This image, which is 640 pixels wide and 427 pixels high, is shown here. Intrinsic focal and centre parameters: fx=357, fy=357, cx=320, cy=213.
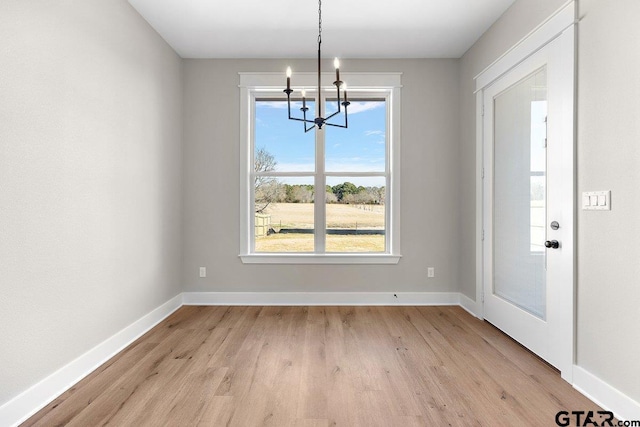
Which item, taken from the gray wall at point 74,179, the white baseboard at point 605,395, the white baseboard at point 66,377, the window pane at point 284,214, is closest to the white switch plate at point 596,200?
the white baseboard at point 605,395

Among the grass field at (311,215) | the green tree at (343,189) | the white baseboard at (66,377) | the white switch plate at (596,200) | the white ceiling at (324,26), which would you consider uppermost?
the white ceiling at (324,26)

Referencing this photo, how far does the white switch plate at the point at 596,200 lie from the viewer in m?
2.04

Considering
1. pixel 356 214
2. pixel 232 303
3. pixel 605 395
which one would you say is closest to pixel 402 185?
pixel 356 214

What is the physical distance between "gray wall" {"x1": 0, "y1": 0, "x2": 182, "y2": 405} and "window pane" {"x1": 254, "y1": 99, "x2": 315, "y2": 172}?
112 cm

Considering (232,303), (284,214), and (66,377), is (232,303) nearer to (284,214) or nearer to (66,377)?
(284,214)

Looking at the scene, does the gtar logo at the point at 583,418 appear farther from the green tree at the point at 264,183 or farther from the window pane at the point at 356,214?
the green tree at the point at 264,183

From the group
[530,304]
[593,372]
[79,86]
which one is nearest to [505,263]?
[530,304]

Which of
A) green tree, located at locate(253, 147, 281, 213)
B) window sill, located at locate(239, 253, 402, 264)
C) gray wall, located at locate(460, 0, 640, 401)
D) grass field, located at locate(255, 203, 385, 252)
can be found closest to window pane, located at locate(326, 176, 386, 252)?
grass field, located at locate(255, 203, 385, 252)

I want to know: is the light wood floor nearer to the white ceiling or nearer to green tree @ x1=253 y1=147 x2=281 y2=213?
green tree @ x1=253 y1=147 x2=281 y2=213

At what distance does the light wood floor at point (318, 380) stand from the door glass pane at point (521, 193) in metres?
0.52

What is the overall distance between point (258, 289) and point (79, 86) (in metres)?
2.64

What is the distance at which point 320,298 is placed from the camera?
→ 163 inches

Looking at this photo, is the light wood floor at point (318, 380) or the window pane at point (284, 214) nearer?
the light wood floor at point (318, 380)

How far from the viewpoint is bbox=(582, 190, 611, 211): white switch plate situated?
2.04 meters
